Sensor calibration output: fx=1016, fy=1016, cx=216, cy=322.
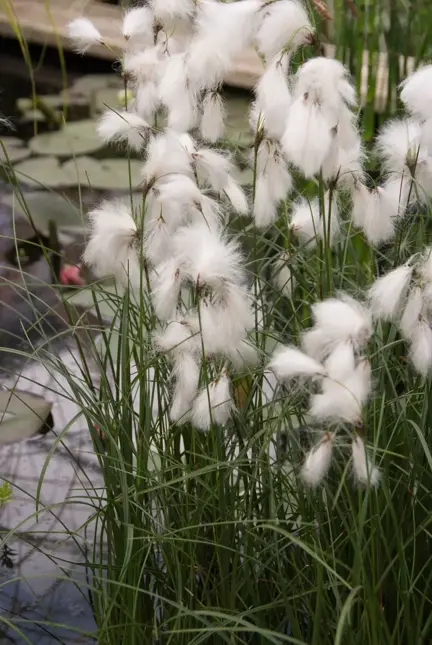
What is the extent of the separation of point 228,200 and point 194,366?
0.27 m

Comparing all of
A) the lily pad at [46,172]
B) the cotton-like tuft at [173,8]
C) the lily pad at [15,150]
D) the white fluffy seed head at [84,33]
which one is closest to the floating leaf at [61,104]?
the lily pad at [15,150]

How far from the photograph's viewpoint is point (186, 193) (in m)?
0.95

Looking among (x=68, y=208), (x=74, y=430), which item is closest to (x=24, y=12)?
(x=68, y=208)

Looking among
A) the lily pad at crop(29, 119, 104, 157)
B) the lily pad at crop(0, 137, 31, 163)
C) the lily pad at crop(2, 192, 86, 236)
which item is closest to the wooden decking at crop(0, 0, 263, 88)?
the lily pad at crop(29, 119, 104, 157)

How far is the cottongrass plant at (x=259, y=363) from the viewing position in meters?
0.87

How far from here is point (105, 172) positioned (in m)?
2.89

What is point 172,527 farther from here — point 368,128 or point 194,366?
point 368,128

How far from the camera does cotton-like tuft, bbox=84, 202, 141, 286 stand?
3.29ft

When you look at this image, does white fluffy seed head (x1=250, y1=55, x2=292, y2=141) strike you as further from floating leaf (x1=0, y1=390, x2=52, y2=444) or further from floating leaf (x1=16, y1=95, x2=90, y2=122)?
floating leaf (x1=16, y1=95, x2=90, y2=122)

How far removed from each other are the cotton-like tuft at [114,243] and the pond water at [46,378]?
11 centimetres

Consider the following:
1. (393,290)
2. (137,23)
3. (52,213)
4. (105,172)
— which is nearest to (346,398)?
(393,290)

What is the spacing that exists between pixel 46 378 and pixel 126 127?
1.08 m

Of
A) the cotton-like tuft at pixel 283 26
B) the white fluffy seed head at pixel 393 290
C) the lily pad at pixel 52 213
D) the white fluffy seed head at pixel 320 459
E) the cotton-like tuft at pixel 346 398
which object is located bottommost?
the white fluffy seed head at pixel 320 459

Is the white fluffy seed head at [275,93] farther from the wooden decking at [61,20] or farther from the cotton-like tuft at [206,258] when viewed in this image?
the wooden decking at [61,20]
